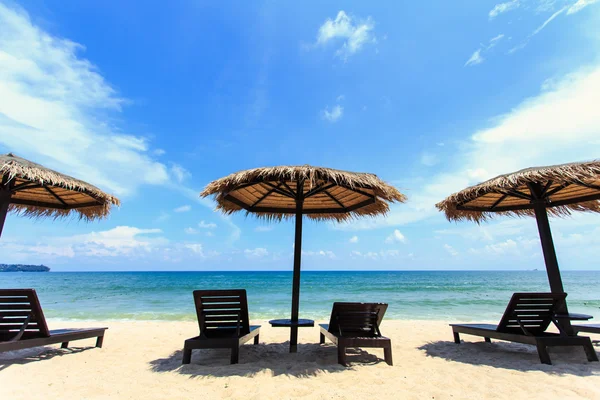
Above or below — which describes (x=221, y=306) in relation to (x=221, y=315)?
above

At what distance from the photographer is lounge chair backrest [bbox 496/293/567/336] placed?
354 centimetres

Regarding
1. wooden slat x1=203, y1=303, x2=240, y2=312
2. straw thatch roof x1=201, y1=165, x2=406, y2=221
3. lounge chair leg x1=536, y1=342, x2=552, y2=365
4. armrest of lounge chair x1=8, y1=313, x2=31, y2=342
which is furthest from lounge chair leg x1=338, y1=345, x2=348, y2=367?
armrest of lounge chair x1=8, y1=313, x2=31, y2=342

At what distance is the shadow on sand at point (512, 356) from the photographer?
317 centimetres

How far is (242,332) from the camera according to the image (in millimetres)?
3633

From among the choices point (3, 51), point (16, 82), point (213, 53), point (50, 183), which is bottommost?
point (50, 183)

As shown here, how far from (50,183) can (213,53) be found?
7.15m

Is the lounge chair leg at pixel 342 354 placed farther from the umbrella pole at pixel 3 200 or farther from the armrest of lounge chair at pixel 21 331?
the umbrella pole at pixel 3 200

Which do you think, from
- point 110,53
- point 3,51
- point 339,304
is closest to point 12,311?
point 339,304

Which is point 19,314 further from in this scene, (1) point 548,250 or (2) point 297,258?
(1) point 548,250

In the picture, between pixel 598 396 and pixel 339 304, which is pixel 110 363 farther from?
pixel 598 396

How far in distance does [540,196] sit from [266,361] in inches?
192

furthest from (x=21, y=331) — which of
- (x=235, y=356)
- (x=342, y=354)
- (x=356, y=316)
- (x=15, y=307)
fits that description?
(x=356, y=316)

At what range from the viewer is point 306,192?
480cm

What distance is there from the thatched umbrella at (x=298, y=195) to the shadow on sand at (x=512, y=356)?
6.99 feet
